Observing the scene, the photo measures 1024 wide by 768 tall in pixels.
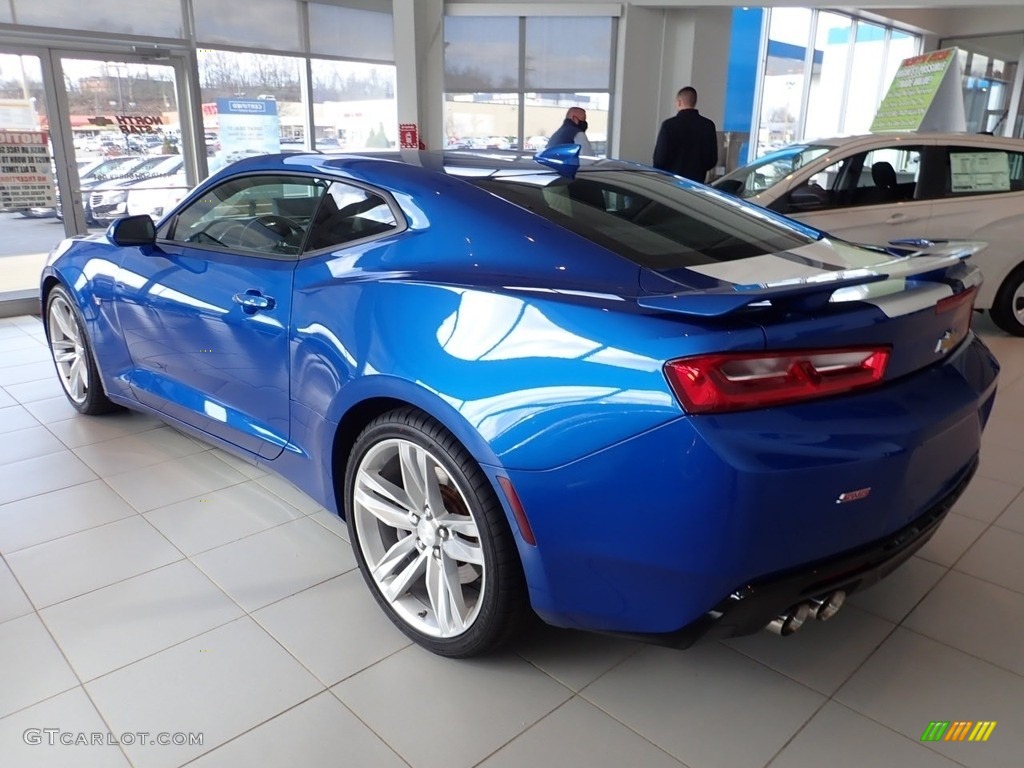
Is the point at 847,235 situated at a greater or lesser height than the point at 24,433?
greater

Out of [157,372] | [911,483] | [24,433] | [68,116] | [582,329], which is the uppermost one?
[68,116]

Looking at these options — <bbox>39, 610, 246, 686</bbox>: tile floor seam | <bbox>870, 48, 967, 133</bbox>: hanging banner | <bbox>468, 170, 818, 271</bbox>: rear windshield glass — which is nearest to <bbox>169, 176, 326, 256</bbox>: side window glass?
<bbox>468, 170, 818, 271</bbox>: rear windshield glass

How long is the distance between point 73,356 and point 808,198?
4.47m

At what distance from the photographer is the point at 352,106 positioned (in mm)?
9297

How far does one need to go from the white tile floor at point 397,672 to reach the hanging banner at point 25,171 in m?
4.91

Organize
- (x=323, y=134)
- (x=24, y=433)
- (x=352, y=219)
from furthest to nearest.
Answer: (x=323, y=134) → (x=24, y=433) → (x=352, y=219)

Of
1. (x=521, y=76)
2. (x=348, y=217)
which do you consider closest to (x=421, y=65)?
(x=521, y=76)

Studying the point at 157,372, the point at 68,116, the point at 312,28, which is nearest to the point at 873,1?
the point at 312,28

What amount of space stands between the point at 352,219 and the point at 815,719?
1.72 m

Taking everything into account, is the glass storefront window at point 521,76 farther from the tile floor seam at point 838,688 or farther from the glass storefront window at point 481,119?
the tile floor seam at point 838,688

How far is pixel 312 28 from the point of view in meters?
→ 8.55

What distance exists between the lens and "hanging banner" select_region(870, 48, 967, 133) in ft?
25.0

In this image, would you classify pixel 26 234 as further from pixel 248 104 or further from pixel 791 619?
pixel 791 619

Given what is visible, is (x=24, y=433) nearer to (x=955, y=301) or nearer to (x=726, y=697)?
(x=726, y=697)
